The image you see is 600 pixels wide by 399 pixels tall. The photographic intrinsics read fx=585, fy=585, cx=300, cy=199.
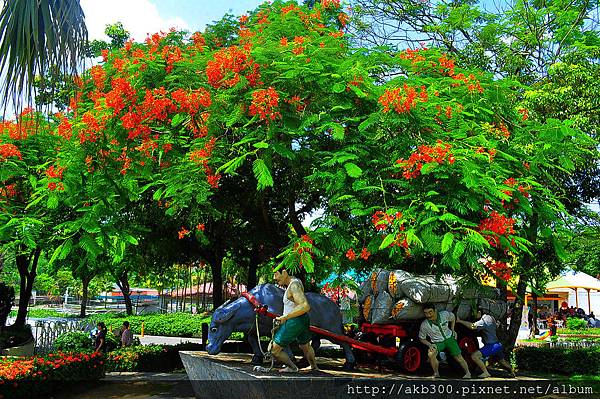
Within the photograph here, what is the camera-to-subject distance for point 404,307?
9164 millimetres

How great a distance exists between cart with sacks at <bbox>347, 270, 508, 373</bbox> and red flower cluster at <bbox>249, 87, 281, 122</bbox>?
318cm

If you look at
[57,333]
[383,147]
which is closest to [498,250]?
[383,147]

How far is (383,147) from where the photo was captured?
922cm

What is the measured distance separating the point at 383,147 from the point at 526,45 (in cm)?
661

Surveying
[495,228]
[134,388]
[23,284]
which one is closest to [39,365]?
[134,388]

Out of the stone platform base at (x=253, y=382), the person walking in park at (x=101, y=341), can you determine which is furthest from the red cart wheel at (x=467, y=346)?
the person walking in park at (x=101, y=341)

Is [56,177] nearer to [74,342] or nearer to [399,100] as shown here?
[399,100]

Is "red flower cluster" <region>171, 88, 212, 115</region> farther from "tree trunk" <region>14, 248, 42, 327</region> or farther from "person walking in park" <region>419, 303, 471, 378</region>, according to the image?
"tree trunk" <region>14, 248, 42, 327</region>

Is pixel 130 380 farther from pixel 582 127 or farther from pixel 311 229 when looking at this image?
pixel 582 127

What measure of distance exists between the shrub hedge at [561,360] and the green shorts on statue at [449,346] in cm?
691

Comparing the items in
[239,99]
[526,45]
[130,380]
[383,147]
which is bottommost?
[130,380]

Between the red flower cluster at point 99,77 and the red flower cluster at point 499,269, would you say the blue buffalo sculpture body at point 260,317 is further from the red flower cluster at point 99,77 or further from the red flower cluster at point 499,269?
the red flower cluster at point 99,77

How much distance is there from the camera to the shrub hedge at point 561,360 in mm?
15211

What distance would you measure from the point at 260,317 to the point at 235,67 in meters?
4.20
